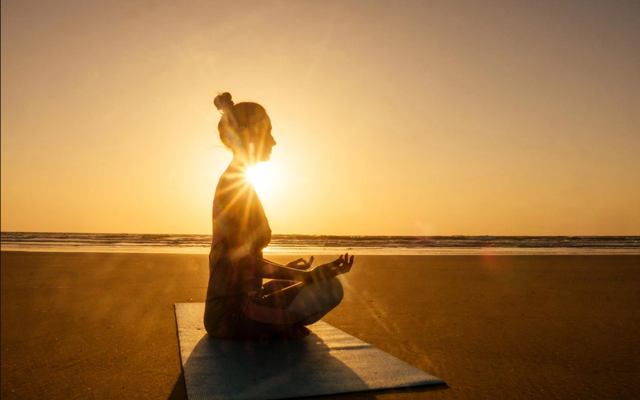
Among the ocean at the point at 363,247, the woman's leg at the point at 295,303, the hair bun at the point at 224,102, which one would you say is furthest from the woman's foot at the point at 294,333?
the ocean at the point at 363,247

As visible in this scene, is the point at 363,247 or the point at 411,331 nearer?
the point at 411,331

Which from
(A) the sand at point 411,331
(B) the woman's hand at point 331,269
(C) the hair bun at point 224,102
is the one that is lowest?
(A) the sand at point 411,331

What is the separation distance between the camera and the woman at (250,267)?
337 cm

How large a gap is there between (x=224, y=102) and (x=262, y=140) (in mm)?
394

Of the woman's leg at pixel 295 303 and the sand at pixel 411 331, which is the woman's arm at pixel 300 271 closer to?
the woman's leg at pixel 295 303

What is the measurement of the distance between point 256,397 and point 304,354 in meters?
0.86

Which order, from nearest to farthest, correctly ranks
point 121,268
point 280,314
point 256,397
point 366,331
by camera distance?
point 256,397
point 280,314
point 366,331
point 121,268

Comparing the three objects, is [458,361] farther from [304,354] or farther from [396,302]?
[396,302]

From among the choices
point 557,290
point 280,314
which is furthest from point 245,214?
point 557,290

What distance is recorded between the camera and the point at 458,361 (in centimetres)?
360

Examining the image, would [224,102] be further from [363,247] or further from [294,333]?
[363,247]

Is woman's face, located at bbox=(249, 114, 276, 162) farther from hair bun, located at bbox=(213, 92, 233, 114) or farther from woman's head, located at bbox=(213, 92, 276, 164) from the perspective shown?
hair bun, located at bbox=(213, 92, 233, 114)

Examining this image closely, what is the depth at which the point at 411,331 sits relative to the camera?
15.2 feet

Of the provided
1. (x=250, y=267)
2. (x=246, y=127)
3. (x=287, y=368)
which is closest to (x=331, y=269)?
(x=250, y=267)
